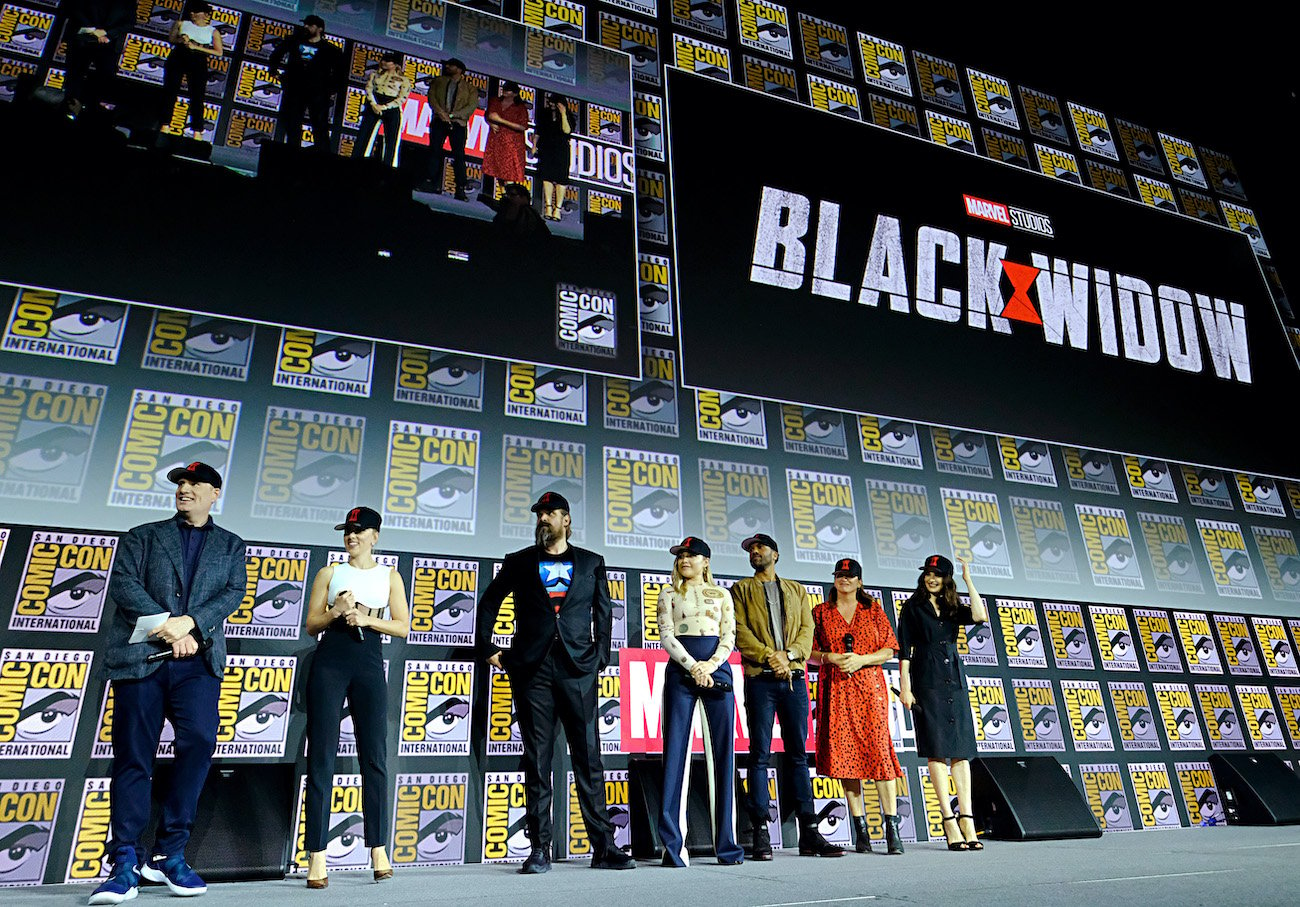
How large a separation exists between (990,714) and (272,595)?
379 cm

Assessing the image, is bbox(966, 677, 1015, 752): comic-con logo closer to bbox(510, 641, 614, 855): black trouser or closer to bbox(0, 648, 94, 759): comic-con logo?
bbox(510, 641, 614, 855): black trouser

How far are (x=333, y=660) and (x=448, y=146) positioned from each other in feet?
9.44

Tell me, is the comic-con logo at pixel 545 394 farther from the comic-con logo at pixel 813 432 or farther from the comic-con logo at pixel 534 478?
the comic-con logo at pixel 813 432

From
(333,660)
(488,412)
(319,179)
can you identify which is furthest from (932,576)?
(319,179)

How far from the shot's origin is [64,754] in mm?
3203

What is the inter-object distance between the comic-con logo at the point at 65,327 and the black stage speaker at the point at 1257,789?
21.0 feet

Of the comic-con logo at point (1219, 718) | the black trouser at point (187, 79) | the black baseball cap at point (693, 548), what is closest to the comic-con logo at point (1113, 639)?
the comic-con logo at point (1219, 718)

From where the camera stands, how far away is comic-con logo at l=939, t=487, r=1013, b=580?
5398 millimetres

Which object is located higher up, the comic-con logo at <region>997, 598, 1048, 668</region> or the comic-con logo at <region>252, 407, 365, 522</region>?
the comic-con logo at <region>252, 407, 365, 522</region>

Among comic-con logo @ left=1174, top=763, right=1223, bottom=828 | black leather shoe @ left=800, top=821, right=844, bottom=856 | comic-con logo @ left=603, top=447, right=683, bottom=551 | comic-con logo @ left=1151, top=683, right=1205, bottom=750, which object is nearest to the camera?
black leather shoe @ left=800, top=821, right=844, bottom=856

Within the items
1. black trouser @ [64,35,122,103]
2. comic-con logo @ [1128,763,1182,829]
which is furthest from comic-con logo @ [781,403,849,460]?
black trouser @ [64,35,122,103]

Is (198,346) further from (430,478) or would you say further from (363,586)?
(363,586)

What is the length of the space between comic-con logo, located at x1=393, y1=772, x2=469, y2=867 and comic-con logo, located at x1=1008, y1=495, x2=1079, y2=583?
3743 mm

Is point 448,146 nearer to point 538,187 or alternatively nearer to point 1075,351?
point 538,187
